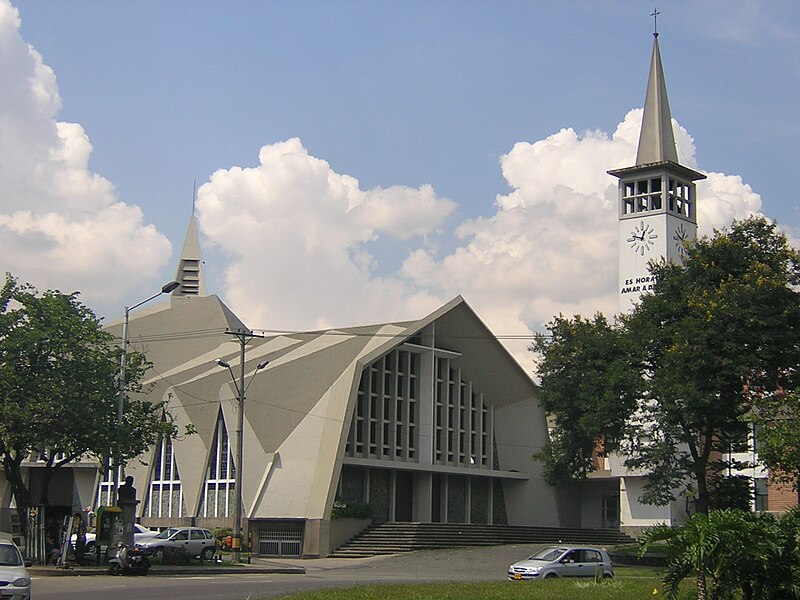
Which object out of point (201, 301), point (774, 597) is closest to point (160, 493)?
point (201, 301)

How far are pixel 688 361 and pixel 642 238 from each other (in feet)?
99.5

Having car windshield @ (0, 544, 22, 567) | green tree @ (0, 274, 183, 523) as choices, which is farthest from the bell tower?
car windshield @ (0, 544, 22, 567)

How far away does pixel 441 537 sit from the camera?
50.8 m

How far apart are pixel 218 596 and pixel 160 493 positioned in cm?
3097

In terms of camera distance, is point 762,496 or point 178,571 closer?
point 178,571

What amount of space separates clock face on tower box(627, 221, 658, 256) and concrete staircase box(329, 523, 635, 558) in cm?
1873

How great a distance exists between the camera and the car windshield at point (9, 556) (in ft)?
67.1

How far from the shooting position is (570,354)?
4397 centimetres

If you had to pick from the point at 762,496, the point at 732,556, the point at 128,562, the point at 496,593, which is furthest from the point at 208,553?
Answer: the point at 732,556

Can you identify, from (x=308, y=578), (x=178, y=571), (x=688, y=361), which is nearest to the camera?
(x=308, y=578)

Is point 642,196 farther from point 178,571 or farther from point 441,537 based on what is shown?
point 178,571

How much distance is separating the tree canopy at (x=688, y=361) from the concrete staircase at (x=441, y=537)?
8300mm

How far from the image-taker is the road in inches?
968

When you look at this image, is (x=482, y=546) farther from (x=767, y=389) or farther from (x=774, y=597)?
(x=774, y=597)
